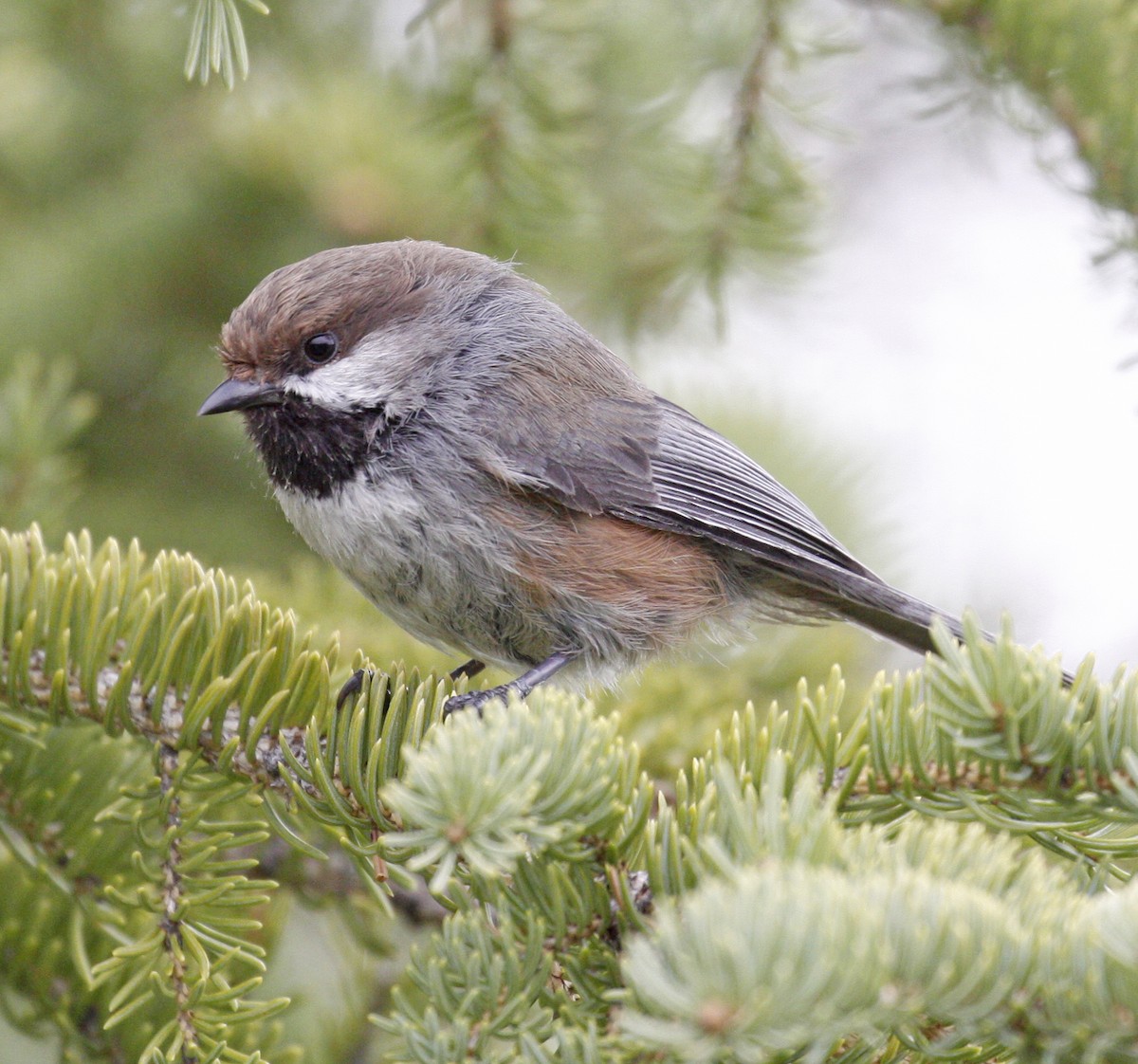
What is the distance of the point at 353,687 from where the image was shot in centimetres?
199

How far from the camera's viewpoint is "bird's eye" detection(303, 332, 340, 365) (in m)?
2.43

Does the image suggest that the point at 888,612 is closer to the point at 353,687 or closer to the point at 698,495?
the point at 698,495

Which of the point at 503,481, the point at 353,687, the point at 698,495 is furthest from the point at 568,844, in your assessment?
the point at 698,495

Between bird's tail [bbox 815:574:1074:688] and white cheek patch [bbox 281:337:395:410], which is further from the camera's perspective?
bird's tail [bbox 815:574:1074:688]

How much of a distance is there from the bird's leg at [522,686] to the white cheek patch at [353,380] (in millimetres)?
666

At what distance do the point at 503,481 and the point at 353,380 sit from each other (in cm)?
39

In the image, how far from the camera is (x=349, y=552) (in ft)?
7.72

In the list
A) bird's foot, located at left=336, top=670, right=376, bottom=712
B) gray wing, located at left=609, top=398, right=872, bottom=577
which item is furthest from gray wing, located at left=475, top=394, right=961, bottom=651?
bird's foot, located at left=336, top=670, right=376, bottom=712

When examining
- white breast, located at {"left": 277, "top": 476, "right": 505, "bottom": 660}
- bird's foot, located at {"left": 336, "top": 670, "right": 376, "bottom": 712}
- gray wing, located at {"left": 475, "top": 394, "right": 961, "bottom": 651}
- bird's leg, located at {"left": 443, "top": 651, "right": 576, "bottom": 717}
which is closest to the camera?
bird's foot, located at {"left": 336, "top": 670, "right": 376, "bottom": 712}

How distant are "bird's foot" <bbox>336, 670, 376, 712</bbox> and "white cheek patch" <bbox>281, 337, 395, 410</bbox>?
64 cm

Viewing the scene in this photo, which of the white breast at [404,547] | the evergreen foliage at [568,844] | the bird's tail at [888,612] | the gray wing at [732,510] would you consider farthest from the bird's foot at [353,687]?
the bird's tail at [888,612]

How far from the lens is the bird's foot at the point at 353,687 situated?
183 centimetres

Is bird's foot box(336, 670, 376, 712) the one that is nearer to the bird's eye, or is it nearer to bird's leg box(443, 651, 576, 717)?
bird's leg box(443, 651, 576, 717)

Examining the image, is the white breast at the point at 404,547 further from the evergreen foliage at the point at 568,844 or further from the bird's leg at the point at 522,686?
the evergreen foliage at the point at 568,844
